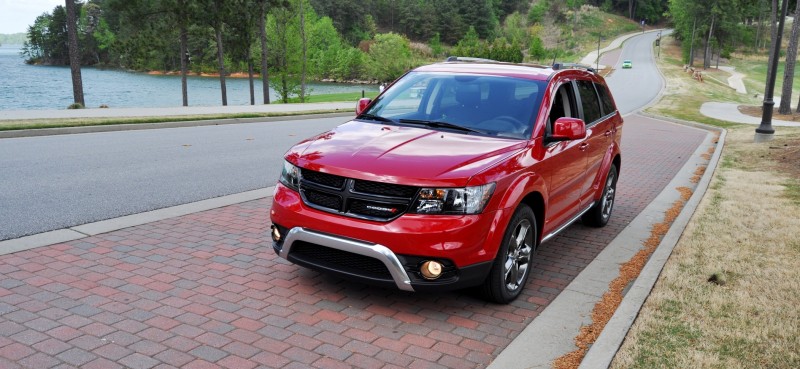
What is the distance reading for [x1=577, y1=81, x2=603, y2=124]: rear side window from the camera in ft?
21.1

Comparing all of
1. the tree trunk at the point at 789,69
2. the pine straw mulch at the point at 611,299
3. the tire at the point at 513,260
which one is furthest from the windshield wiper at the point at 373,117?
the tree trunk at the point at 789,69

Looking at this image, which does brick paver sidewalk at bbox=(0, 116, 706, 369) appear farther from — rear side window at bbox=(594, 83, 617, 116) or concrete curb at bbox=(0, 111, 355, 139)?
concrete curb at bbox=(0, 111, 355, 139)

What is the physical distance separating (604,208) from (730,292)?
2.49m

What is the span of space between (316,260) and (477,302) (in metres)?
1.31

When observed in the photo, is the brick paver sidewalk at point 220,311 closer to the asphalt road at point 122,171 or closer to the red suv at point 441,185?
the red suv at point 441,185

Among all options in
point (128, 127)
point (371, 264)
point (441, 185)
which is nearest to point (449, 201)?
point (441, 185)

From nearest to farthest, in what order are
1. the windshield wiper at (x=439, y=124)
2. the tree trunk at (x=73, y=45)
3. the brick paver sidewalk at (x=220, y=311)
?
the brick paver sidewalk at (x=220, y=311), the windshield wiper at (x=439, y=124), the tree trunk at (x=73, y=45)

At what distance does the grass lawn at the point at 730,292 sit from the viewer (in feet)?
12.8

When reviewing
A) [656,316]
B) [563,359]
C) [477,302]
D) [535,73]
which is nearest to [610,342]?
[563,359]

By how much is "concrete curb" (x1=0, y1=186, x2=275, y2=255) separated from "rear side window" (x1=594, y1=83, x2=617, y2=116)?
435cm

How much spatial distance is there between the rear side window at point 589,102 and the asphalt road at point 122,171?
15.2ft

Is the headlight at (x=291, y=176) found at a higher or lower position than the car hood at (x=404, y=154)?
lower

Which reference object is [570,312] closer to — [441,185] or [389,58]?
[441,185]

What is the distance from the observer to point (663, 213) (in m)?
8.17
